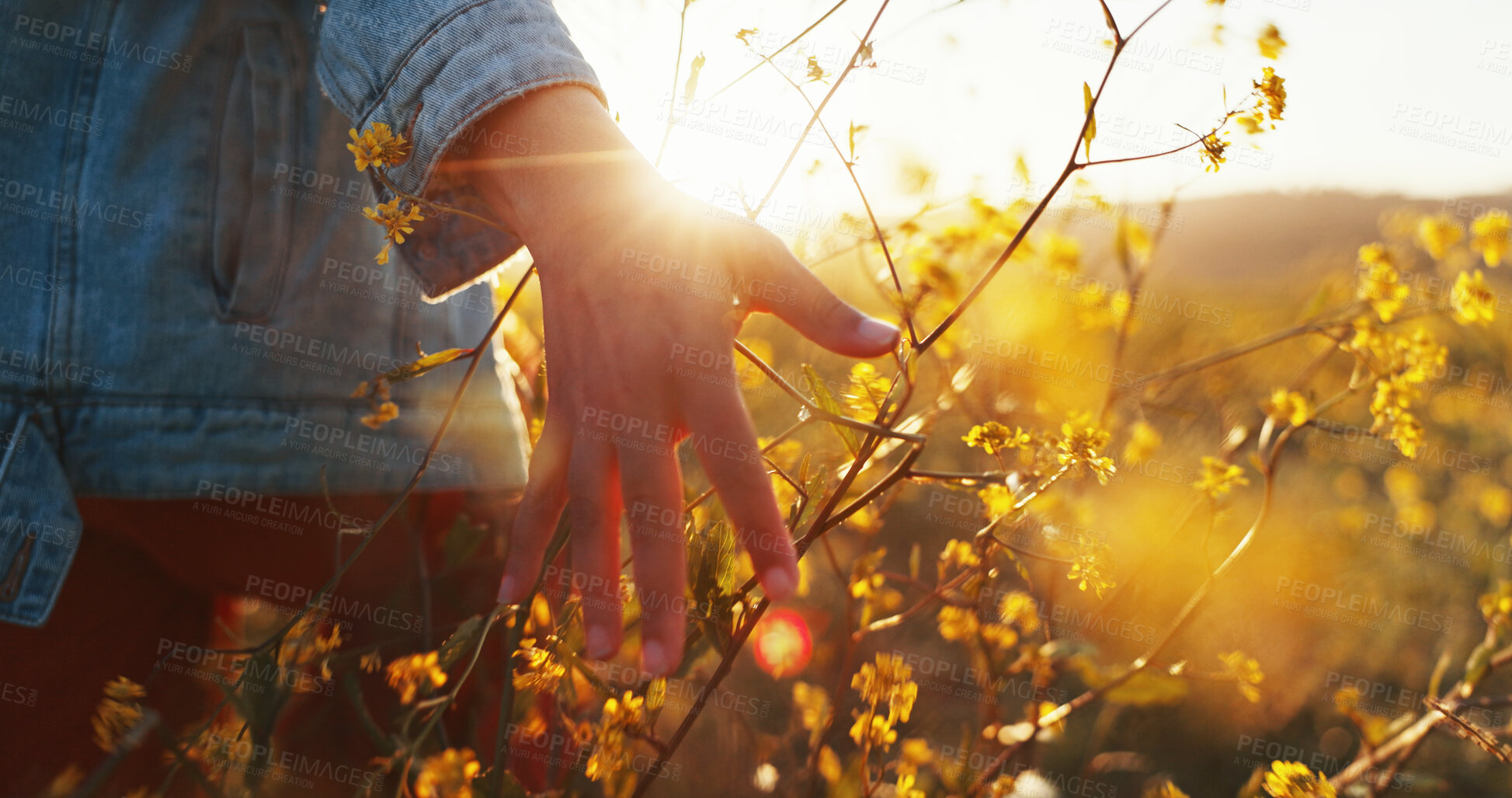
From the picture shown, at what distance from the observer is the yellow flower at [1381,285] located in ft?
3.61

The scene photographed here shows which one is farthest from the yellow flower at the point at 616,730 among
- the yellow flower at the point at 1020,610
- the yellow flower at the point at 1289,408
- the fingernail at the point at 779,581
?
the yellow flower at the point at 1289,408

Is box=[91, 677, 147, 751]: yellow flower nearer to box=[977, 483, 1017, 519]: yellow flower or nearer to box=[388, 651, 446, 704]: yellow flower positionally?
box=[388, 651, 446, 704]: yellow flower

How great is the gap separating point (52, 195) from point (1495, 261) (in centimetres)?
204

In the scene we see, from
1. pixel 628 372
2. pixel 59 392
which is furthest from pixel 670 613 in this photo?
pixel 59 392

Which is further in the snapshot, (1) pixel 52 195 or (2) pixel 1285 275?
(2) pixel 1285 275

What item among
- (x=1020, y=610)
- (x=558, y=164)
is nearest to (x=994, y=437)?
(x=1020, y=610)

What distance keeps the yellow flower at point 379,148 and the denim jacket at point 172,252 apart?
5 cm

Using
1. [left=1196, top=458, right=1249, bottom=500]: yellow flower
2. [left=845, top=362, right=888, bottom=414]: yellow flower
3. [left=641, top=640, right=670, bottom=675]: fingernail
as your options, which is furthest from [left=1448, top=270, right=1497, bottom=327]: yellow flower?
[left=641, top=640, right=670, bottom=675]: fingernail

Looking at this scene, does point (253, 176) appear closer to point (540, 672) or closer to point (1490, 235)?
point (540, 672)

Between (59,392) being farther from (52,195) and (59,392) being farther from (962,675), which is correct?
(962,675)

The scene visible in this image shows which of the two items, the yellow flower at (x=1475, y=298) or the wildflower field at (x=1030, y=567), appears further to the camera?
the yellow flower at (x=1475, y=298)

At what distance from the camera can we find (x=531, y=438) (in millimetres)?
1271

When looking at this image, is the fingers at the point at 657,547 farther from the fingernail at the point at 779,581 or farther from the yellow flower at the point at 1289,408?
the yellow flower at the point at 1289,408

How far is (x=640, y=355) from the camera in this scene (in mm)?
569
